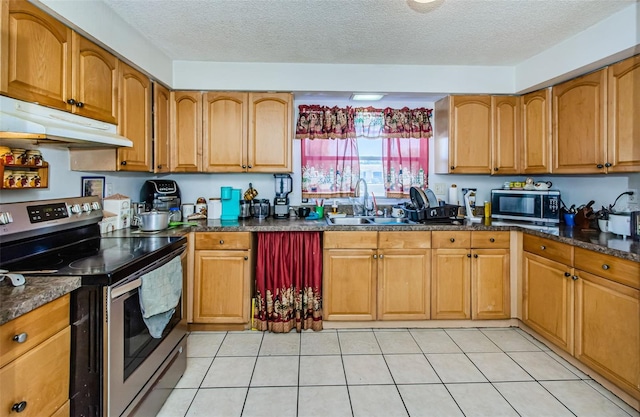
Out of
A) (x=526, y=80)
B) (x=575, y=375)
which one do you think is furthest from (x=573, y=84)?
(x=575, y=375)

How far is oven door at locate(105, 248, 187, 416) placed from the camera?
4.44 ft

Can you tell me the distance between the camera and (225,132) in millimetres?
3006

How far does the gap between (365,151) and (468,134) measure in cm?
100

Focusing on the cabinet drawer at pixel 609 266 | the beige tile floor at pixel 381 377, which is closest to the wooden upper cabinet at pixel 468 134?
the cabinet drawer at pixel 609 266

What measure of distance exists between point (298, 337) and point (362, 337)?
0.53m

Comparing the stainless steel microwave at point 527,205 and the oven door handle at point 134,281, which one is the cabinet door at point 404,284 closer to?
the stainless steel microwave at point 527,205

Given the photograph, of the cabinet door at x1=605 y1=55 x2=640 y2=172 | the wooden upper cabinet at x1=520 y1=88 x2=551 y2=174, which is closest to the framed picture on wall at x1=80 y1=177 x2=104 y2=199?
the wooden upper cabinet at x1=520 y1=88 x2=551 y2=174

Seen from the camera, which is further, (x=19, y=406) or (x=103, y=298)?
(x=103, y=298)

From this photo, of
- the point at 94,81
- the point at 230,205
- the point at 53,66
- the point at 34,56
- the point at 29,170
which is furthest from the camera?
the point at 230,205

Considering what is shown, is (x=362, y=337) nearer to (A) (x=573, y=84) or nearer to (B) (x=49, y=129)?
(B) (x=49, y=129)

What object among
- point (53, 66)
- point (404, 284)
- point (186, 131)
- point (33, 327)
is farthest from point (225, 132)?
point (33, 327)

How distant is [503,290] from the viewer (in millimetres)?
2844

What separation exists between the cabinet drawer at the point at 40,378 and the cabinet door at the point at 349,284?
73.2 inches

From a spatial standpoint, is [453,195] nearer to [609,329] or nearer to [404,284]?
[404,284]
